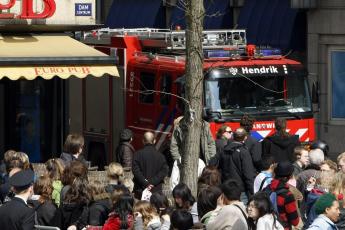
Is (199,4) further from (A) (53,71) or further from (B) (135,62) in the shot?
(B) (135,62)

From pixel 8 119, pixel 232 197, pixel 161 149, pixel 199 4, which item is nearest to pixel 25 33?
pixel 8 119

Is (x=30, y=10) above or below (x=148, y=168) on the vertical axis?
above

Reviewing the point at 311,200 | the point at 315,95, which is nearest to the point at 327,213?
the point at 311,200

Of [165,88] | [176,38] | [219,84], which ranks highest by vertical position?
[176,38]

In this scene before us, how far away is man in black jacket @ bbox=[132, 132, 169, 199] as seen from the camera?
53.1ft

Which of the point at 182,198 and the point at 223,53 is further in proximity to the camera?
the point at 223,53

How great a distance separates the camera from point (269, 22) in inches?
1207

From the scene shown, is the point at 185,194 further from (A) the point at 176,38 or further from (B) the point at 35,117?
(A) the point at 176,38

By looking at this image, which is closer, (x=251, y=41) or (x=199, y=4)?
(x=199, y=4)

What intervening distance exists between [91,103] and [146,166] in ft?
27.2

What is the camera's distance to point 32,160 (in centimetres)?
2189

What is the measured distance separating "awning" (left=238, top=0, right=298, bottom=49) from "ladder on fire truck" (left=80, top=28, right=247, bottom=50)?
21.7ft

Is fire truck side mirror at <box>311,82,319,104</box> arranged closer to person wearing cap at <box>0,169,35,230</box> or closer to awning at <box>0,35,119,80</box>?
awning at <box>0,35,119,80</box>

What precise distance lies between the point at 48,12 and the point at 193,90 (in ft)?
20.7
